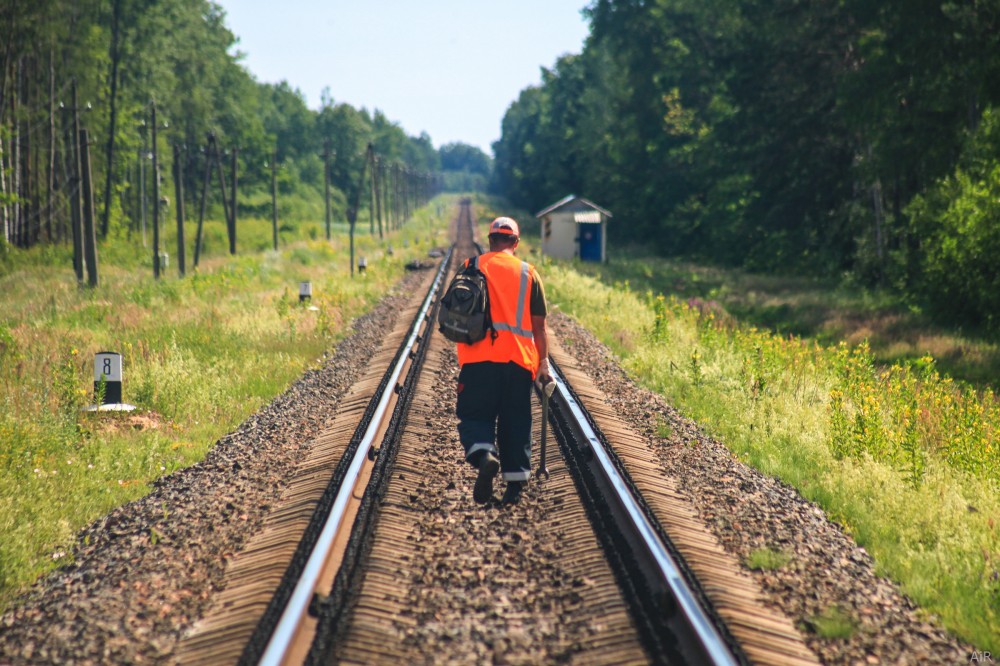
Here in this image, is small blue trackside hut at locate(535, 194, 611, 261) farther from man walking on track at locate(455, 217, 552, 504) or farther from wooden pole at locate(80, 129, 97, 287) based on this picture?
man walking on track at locate(455, 217, 552, 504)

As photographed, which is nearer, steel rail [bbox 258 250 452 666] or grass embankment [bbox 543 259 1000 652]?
steel rail [bbox 258 250 452 666]

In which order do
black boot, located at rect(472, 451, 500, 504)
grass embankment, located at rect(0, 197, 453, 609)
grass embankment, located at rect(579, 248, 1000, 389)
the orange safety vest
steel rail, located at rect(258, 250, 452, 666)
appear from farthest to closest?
grass embankment, located at rect(579, 248, 1000, 389) < grass embankment, located at rect(0, 197, 453, 609) < the orange safety vest < black boot, located at rect(472, 451, 500, 504) < steel rail, located at rect(258, 250, 452, 666)

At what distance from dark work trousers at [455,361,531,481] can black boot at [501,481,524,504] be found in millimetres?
73

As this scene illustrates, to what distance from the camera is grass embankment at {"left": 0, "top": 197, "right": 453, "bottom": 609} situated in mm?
6090

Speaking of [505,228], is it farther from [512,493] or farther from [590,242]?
[590,242]

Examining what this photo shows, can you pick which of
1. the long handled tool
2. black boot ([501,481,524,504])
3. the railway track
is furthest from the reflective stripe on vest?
the railway track

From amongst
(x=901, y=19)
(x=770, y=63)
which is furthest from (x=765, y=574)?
(x=770, y=63)

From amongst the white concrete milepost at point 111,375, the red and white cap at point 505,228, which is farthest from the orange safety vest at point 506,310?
the white concrete milepost at point 111,375

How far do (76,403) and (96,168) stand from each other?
38.3 metres

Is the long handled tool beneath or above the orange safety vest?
beneath

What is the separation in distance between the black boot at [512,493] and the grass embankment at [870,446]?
2.39 m

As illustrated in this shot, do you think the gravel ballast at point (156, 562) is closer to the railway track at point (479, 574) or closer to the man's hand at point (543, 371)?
the railway track at point (479, 574)

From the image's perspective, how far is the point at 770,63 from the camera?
2834 centimetres

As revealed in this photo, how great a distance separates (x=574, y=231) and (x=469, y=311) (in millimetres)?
31190
